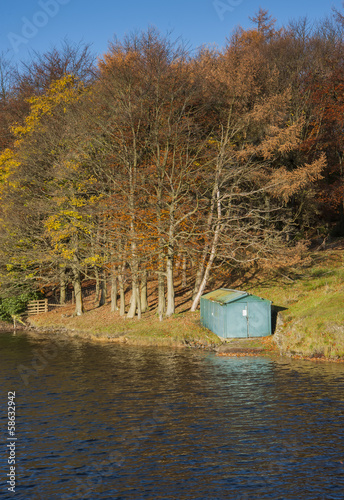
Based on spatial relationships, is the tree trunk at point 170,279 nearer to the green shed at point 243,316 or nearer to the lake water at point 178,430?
the green shed at point 243,316

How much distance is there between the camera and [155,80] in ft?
120

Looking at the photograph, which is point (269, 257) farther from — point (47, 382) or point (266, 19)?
point (266, 19)

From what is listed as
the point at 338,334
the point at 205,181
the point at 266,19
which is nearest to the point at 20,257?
the point at 205,181

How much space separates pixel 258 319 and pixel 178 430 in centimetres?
1486

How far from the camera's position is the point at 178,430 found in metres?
16.2

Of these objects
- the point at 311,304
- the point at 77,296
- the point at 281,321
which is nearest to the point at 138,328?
the point at 281,321

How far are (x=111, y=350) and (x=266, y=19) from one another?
4737 cm

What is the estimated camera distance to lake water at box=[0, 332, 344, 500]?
40.8 feet

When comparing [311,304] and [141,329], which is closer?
[311,304]

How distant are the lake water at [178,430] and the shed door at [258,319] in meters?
3.93

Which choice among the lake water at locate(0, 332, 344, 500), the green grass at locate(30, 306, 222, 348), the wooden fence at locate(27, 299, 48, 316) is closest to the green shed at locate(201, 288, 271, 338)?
the green grass at locate(30, 306, 222, 348)

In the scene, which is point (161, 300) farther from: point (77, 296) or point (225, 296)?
point (77, 296)

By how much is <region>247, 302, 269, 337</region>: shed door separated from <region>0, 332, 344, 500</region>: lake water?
12.9ft

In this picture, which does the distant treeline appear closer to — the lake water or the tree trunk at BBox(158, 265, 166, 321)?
the tree trunk at BBox(158, 265, 166, 321)
